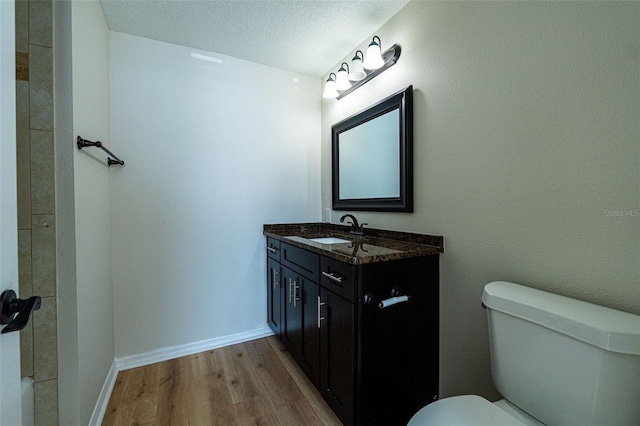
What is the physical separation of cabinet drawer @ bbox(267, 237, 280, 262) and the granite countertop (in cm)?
5

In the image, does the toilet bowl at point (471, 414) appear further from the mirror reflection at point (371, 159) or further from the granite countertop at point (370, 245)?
the mirror reflection at point (371, 159)

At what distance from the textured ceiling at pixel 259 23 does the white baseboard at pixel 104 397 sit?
225 cm

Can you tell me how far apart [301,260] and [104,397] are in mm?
1333

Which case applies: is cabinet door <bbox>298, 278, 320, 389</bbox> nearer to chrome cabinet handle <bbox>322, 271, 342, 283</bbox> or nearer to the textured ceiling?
chrome cabinet handle <bbox>322, 271, 342, 283</bbox>

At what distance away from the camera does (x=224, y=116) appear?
6.89 feet

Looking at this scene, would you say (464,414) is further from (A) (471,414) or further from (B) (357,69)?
(B) (357,69)

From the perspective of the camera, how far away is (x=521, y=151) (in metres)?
1.07

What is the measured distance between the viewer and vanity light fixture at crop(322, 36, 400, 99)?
5.41 feet

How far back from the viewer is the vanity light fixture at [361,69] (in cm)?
165

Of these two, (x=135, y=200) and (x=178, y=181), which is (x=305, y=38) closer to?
(x=178, y=181)

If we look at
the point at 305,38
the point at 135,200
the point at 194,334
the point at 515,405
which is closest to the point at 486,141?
the point at 515,405

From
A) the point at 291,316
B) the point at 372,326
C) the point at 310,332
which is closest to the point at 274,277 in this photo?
the point at 291,316

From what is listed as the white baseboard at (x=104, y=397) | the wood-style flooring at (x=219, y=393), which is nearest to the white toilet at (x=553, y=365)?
the wood-style flooring at (x=219, y=393)

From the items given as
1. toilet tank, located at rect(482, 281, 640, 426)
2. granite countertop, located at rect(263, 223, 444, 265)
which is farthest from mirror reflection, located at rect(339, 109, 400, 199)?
toilet tank, located at rect(482, 281, 640, 426)
